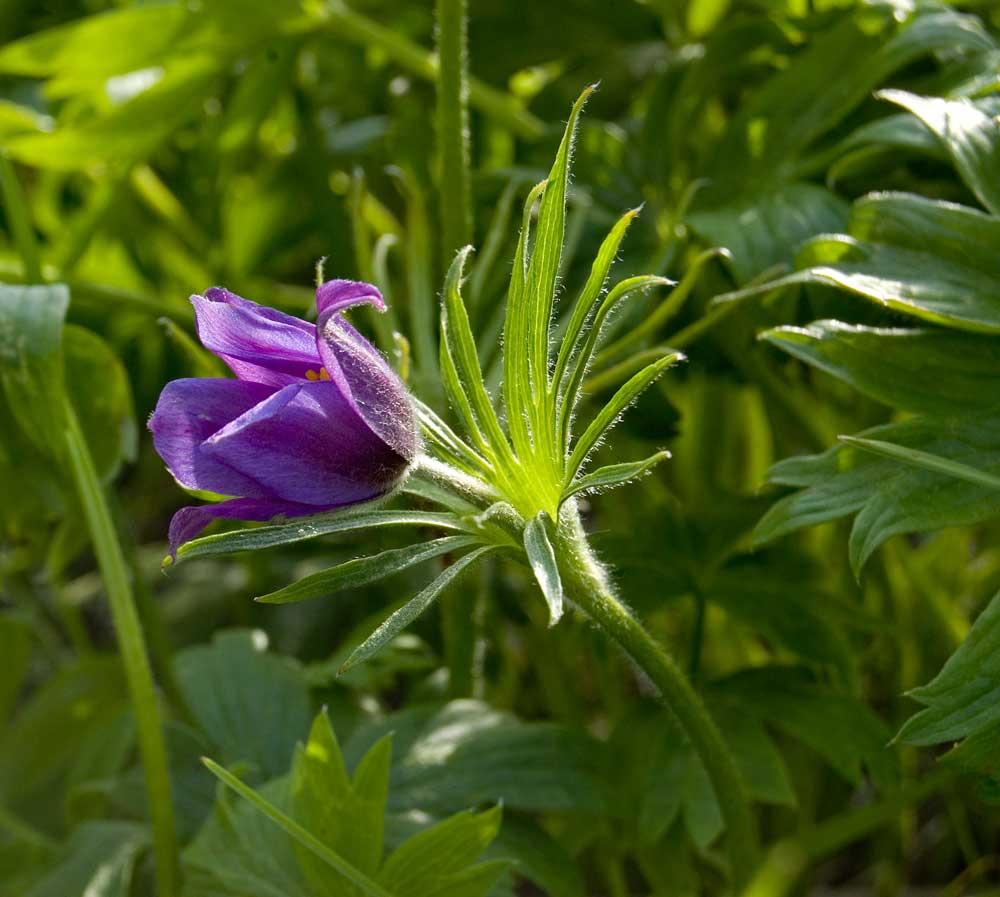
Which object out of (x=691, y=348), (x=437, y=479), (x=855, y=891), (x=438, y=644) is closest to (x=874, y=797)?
(x=855, y=891)

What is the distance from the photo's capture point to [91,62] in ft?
5.11

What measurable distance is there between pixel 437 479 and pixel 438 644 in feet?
2.74

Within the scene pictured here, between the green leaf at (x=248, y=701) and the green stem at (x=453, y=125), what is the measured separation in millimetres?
487

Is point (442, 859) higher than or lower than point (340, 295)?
lower

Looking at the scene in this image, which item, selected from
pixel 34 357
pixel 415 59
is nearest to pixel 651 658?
pixel 34 357

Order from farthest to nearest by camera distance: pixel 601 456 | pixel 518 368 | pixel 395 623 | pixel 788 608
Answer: pixel 601 456 < pixel 788 608 < pixel 518 368 < pixel 395 623

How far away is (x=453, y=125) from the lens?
46.4 inches

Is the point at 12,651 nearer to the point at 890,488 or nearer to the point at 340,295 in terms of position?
the point at 340,295

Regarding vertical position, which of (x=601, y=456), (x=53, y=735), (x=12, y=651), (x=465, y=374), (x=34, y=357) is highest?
(x=465, y=374)

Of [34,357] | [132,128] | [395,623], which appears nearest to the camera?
[395,623]

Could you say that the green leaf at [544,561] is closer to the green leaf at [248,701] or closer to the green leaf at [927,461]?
the green leaf at [927,461]

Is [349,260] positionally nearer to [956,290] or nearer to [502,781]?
[502,781]

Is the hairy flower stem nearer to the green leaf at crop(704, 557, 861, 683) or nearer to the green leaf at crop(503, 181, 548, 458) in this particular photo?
the green leaf at crop(503, 181, 548, 458)

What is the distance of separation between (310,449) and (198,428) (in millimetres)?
78
